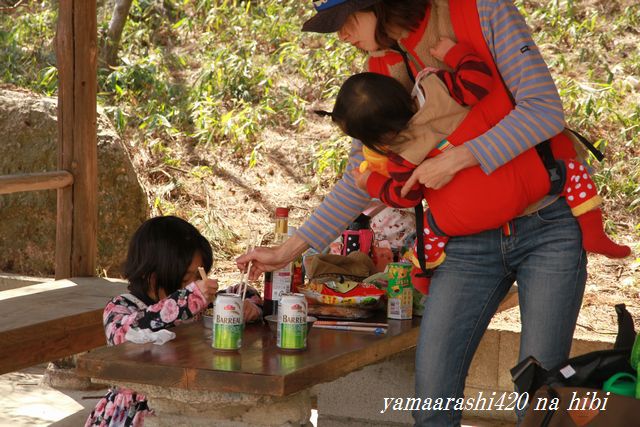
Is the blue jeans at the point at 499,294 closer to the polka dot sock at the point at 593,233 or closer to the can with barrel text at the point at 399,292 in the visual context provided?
the polka dot sock at the point at 593,233

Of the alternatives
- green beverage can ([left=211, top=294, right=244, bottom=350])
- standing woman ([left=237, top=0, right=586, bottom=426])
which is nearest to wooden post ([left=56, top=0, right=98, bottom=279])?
standing woman ([left=237, top=0, right=586, bottom=426])

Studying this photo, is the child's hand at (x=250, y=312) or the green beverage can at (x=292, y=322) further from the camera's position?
the child's hand at (x=250, y=312)

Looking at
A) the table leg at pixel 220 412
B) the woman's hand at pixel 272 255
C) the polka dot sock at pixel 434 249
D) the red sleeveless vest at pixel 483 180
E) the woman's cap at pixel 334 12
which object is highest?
the woman's cap at pixel 334 12

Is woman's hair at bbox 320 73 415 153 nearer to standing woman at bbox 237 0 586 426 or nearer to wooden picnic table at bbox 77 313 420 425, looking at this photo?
standing woman at bbox 237 0 586 426

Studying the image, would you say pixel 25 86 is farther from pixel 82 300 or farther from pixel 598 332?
pixel 598 332

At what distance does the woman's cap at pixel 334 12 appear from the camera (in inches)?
103

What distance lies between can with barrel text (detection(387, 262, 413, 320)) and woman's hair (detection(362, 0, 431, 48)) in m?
0.90

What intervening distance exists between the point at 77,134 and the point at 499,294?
345 centimetres

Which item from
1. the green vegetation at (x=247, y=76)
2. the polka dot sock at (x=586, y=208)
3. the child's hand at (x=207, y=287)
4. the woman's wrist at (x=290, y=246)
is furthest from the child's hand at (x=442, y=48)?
the green vegetation at (x=247, y=76)

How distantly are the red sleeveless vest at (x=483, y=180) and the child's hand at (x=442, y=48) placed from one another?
0.04 metres

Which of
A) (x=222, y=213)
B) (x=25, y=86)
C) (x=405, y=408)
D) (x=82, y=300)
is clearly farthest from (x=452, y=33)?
(x=25, y=86)

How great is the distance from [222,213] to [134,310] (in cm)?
450

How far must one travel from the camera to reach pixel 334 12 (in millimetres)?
2668

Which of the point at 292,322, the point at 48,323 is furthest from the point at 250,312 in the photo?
the point at 48,323
